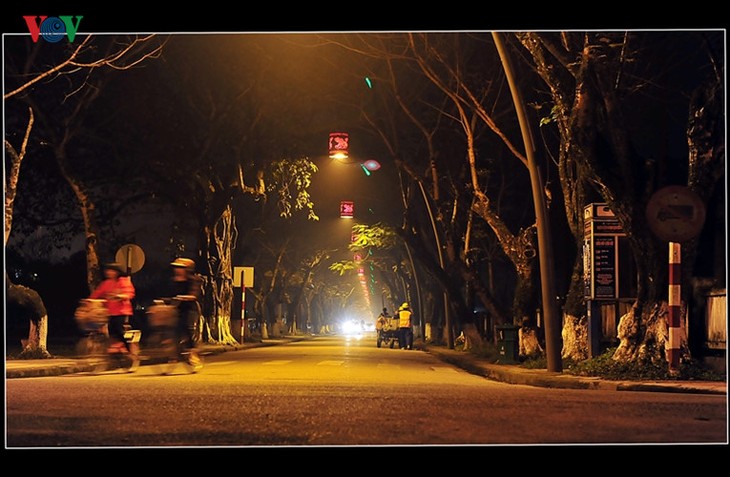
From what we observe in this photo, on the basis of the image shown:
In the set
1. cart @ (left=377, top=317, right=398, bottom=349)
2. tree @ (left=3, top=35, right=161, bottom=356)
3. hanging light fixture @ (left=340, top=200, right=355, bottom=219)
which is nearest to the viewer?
tree @ (left=3, top=35, right=161, bottom=356)

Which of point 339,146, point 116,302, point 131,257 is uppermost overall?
point 339,146

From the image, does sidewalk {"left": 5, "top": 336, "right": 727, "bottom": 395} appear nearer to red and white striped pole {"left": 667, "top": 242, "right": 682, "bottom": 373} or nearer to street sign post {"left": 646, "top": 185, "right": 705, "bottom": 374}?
red and white striped pole {"left": 667, "top": 242, "right": 682, "bottom": 373}

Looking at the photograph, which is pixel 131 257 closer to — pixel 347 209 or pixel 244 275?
pixel 244 275

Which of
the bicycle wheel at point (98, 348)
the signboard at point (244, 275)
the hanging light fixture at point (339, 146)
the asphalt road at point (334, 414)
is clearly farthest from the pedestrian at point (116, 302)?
the signboard at point (244, 275)

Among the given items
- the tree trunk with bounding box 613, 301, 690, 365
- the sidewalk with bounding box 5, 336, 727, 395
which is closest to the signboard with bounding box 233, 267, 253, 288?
the sidewalk with bounding box 5, 336, 727, 395

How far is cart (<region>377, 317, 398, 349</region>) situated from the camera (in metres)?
44.4

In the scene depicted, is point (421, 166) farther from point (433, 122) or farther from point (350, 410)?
point (350, 410)

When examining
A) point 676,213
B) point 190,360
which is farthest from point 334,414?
point 190,360

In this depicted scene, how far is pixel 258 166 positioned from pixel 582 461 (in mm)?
29805

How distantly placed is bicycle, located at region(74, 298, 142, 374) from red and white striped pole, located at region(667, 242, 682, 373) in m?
9.75

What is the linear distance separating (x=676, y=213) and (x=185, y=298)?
27.4ft

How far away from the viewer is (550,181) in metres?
24.8

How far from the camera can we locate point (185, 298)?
718 inches

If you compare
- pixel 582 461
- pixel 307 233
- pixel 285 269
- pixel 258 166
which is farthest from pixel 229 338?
pixel 582 461
